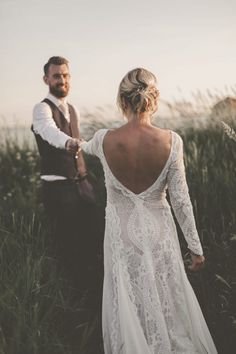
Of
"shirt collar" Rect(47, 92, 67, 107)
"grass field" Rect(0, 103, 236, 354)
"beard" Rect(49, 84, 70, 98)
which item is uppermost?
"beard" Rect(49, 84, 70, 98)

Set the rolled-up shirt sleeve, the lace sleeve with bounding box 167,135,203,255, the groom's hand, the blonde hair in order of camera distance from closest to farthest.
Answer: the blonde hair < the lace sleeve with bounding box 167,135,203,255 < the groom's hand < the rolled-up shirt sleeve

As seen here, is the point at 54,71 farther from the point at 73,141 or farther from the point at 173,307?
the point at 173,307

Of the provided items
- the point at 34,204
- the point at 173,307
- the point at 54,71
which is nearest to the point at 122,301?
the point at 173,307

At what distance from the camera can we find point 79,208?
3797 millimetres

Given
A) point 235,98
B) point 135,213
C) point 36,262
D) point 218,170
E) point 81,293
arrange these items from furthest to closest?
point 235,98 < point 218,170 < point 81,293 < point 36,262 < point 135,213

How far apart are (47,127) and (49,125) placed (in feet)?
0.07

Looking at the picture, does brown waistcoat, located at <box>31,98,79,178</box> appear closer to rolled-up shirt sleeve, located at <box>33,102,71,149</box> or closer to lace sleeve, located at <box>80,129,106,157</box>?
rolled-up shirt sleeve, located at <box>33,102,71,149</box>

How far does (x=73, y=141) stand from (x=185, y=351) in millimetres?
1443

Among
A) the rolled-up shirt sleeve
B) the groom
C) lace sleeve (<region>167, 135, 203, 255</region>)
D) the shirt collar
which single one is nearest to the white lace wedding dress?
lace sleeve (<region>167, 135, 203, 255</region>)

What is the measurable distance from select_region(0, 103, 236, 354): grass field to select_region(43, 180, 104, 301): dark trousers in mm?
140

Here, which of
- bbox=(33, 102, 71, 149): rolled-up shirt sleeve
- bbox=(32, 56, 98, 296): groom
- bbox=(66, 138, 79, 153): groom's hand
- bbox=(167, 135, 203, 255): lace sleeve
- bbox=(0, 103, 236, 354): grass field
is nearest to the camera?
bbox=(167, 135, 203, 255): lace sleeve

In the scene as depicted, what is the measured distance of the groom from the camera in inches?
146

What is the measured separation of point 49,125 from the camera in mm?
3514

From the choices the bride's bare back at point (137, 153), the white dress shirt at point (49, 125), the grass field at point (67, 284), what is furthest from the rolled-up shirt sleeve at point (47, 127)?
the bride's bare back at point (137, 153)
